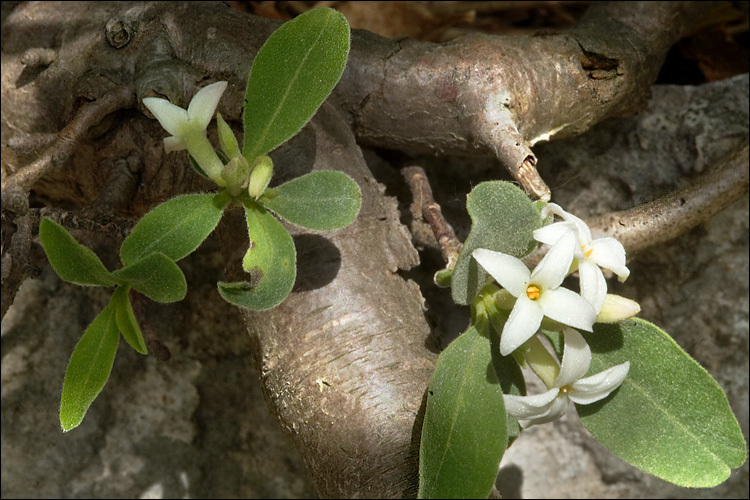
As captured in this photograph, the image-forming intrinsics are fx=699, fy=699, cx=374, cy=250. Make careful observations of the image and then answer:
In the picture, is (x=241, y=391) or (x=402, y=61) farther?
(x=241, y=391)

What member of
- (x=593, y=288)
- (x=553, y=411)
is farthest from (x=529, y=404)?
(x=593, y=288)

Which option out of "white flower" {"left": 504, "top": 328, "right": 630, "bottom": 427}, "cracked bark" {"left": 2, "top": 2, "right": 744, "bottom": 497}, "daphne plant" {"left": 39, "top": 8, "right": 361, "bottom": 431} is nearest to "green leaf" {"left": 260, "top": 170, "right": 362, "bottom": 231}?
"daphne plant" {"left": 39, "top": 8, "right": 361, "bottom": 431}

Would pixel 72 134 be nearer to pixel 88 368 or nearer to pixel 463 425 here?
pixel 88 368

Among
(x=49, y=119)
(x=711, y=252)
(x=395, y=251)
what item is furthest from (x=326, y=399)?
(x=711, y=252)

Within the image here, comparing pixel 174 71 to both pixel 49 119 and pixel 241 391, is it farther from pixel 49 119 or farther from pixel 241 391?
pixel 241 391

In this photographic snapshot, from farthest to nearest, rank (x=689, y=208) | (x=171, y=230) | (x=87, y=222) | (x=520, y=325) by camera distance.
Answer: (x=689, y=208)
(x=87, y=222)
(x=171, y=230)
(x=520, y=325)

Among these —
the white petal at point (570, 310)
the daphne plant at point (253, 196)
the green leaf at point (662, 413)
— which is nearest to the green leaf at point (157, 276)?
the daphne plant at point (253, 196)
